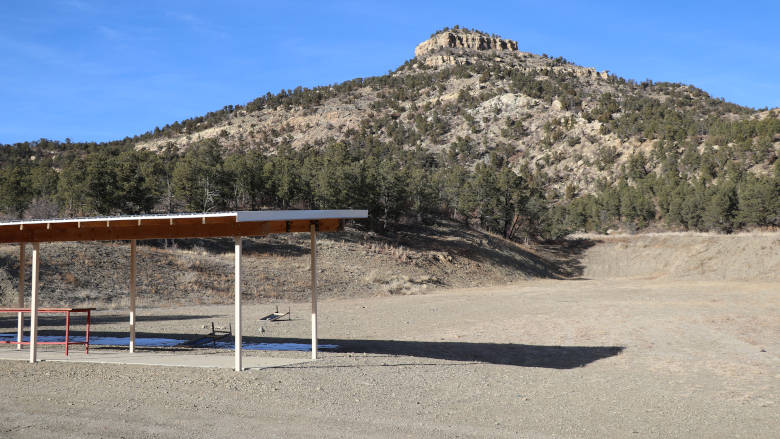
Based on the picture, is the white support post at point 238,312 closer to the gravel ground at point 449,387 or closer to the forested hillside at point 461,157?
the gravel ground at point 449,387

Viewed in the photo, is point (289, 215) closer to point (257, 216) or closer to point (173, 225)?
point (257, 216)

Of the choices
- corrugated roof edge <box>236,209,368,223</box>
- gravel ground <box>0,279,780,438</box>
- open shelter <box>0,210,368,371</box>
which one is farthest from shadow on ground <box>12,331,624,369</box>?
corrugated roof edge <box>236,209,368,223</box>

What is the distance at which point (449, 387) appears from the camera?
9305 mm

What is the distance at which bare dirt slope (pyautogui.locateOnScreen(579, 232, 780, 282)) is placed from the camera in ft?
128

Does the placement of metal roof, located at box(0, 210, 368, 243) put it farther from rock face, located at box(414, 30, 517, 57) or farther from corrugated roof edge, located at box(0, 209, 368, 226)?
rock face, located at box(414, 30, 517, 57)

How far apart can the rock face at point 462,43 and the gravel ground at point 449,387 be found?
115 meters

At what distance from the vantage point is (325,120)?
87000mm

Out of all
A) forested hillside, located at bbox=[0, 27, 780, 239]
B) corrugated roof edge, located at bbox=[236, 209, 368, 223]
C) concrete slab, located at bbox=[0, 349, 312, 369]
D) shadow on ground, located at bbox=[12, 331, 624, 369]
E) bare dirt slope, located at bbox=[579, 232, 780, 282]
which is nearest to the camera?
corrugated roof edge, located at bbox=[236, 209, 368, 223]

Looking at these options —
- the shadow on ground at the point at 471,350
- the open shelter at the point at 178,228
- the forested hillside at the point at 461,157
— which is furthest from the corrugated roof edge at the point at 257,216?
the forested hillside at the point at 461,157

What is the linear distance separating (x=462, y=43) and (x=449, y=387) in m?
126

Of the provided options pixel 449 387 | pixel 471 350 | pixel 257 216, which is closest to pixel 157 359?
pixel 257 216

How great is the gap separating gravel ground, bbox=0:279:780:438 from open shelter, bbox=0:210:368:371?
4.86 ft

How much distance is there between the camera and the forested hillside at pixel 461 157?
41.0 m

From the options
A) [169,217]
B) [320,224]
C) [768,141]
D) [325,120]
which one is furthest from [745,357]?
[325,120]
